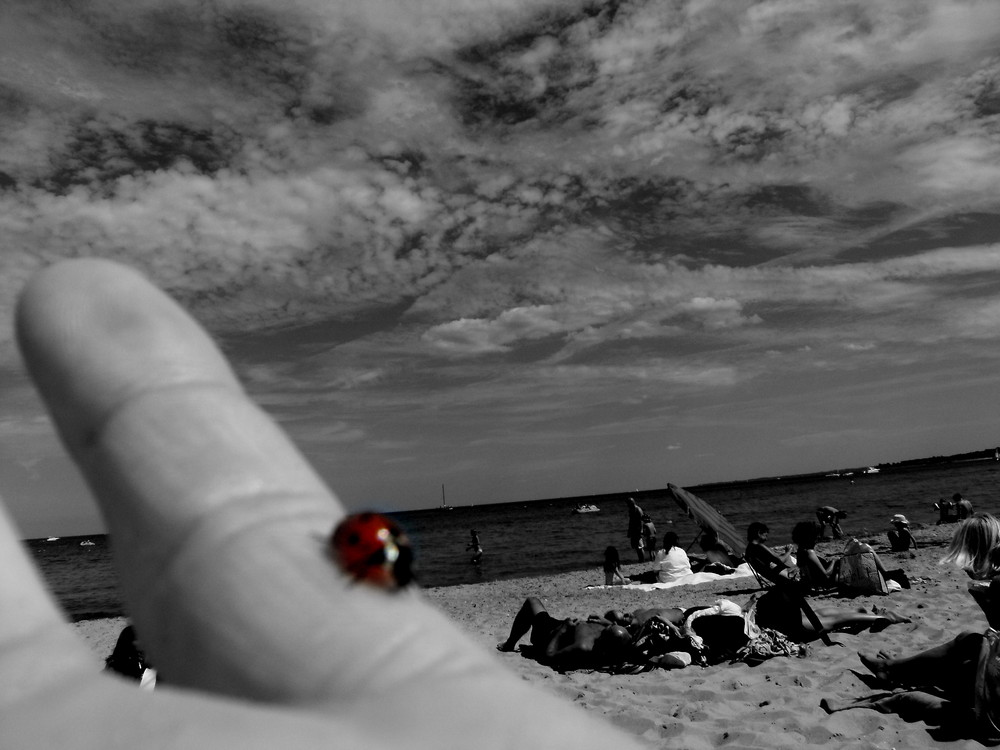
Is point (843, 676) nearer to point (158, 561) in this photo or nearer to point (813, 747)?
point (813, 747)

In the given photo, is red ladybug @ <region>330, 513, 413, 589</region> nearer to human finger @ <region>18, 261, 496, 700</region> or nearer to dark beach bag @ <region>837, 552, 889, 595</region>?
human finger @ <region>18, 261, 496, 700</region>

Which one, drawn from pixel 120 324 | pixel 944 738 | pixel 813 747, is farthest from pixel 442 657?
pixel 944 738

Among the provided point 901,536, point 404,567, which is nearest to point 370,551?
point 404,567

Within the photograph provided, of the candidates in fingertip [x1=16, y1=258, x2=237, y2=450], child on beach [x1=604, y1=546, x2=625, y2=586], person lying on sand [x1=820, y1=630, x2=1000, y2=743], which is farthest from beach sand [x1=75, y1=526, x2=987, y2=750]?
child on beach [x1=604, y1=546, x2=625, y2=586]

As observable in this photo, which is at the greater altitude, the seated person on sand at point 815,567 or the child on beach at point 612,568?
the seated person on sand at point 815,567

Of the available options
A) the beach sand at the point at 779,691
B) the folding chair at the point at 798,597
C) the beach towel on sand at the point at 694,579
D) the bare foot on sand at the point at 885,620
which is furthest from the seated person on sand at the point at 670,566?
the bare foot on sand at the point at 885,620

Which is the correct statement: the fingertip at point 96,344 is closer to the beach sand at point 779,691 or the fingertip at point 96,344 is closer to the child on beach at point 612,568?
the beach sand at point 779,691

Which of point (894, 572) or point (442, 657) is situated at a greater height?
point (442, 657)
